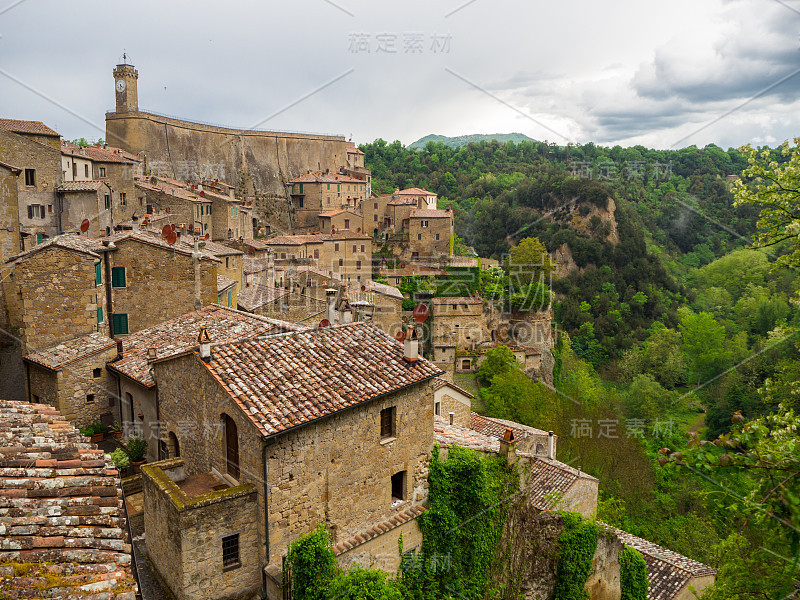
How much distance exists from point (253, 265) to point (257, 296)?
29.6 feet

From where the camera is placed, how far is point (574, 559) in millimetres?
16016

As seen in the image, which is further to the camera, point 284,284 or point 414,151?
point 414,151

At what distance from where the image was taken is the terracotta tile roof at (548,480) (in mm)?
17875

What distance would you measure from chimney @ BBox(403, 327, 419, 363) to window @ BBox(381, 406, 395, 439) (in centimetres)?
136

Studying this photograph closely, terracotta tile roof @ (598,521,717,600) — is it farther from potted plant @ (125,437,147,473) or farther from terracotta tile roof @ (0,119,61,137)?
terracotta tile roof @ (0,119,61,137)

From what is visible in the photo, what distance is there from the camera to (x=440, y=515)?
13.4 meters

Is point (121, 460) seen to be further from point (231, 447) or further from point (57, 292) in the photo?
point (57, 292)

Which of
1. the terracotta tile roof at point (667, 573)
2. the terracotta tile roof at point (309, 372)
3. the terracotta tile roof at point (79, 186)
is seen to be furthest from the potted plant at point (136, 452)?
the terracotta tile roof at point (79, 186)

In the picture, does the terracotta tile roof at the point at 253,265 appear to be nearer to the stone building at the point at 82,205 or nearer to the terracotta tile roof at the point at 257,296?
the terracotta tile roof at the point at 257,296

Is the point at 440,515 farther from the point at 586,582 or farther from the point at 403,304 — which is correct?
the point at 403,304

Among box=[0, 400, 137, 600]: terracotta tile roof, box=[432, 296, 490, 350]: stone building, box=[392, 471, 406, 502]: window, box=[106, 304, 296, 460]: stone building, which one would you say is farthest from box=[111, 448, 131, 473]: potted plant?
box=[432, 296, 490, 350]: stone building

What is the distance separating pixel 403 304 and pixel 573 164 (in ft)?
266

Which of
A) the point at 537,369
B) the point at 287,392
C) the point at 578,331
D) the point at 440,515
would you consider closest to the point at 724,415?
the point at 537,369

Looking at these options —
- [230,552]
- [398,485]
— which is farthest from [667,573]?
[230,552]
